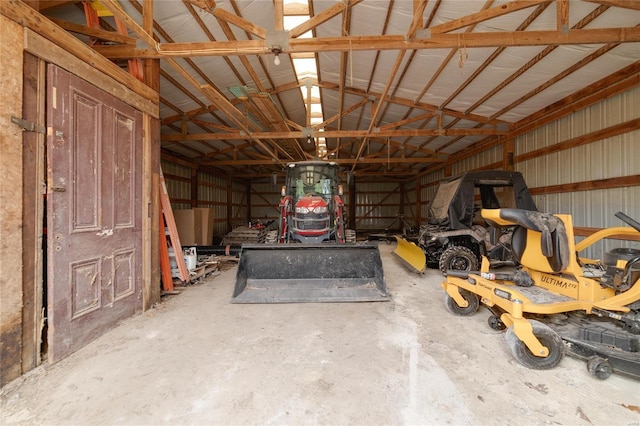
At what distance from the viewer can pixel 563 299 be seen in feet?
7.64

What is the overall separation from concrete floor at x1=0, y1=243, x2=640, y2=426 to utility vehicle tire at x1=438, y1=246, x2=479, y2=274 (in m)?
2.04

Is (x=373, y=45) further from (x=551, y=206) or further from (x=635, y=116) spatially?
(x=551, y=206)

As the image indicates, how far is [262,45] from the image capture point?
317 centimetres

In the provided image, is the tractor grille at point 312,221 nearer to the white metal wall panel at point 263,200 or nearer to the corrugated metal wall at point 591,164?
the corrugated metal wall at point 591,164

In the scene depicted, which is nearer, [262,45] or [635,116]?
[262,45]

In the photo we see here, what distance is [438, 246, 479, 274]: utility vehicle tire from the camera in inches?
193

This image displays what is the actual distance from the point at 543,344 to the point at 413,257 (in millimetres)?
3430

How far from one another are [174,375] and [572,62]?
6.35 m

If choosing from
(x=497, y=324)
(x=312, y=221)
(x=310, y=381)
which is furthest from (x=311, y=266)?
(x=497, y=324)

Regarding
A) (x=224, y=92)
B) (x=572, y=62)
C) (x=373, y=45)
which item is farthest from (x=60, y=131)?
(x=572, y=62)

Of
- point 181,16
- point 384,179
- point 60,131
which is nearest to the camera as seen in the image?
point 60,131

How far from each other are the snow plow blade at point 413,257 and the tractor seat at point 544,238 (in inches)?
96.2

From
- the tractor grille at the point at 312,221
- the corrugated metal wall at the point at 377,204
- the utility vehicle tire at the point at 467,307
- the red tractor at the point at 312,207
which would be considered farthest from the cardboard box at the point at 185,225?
the corrugated metal wall at the point at 377,204

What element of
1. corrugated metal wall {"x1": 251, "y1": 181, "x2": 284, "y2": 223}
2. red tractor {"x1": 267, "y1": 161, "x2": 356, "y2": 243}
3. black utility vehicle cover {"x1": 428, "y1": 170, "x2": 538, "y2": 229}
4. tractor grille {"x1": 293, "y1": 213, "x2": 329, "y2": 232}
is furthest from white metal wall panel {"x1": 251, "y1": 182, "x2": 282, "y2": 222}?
black utility vehicle cover {"x1": 428, "y1": 170, "x2": 538, "y2": 229}
